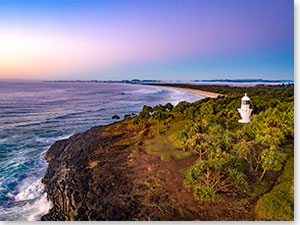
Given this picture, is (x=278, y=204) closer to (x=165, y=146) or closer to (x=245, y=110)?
(x=165, y=146)

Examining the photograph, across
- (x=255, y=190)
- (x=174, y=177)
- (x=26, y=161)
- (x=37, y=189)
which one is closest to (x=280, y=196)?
(x=255, y=190)

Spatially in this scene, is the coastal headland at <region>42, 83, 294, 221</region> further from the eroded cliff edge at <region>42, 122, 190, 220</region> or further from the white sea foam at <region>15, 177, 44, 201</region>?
the white sea foam at <region>15, 177, 44, 201</region>

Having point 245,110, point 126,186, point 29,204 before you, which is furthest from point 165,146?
point 29,204

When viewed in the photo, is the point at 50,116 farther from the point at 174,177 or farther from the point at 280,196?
the point at 280,196

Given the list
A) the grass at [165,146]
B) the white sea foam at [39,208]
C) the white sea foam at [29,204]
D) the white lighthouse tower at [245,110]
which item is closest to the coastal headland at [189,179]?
the grass at [165,146]

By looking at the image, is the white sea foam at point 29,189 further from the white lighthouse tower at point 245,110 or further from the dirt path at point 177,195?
the white lighthouse tower at point 245,110
